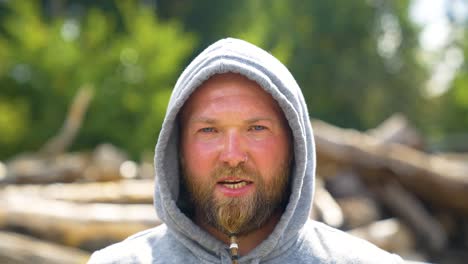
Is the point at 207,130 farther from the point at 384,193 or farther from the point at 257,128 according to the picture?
the point at 384,193

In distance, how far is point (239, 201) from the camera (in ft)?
7.45

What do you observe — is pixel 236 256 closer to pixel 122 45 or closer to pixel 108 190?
pixel 108 190

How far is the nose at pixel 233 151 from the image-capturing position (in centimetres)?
222

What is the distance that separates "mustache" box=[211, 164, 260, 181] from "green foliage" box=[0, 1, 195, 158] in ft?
44.0

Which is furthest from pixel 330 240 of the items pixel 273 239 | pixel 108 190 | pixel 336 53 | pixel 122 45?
pixel 336 53

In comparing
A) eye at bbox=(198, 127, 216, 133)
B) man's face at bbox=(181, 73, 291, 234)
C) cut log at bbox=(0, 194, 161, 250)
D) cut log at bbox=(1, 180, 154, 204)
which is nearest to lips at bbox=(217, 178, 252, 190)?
man's face at bbox=(181, 73, 291, 234)

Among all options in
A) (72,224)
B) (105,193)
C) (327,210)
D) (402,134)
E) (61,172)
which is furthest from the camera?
(61,172)

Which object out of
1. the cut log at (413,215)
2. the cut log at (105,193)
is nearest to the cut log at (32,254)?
the cut log at (105,193)

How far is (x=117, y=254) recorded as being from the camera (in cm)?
233

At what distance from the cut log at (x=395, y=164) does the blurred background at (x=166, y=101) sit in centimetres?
2

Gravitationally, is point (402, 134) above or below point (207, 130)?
above

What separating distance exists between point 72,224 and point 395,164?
3.85 metres

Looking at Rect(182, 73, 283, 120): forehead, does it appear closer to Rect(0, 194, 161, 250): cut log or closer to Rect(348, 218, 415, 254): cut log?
Rect(0, 194, 161, 250): cut log

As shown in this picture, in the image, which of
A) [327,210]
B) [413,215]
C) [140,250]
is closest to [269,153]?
[140,250]
